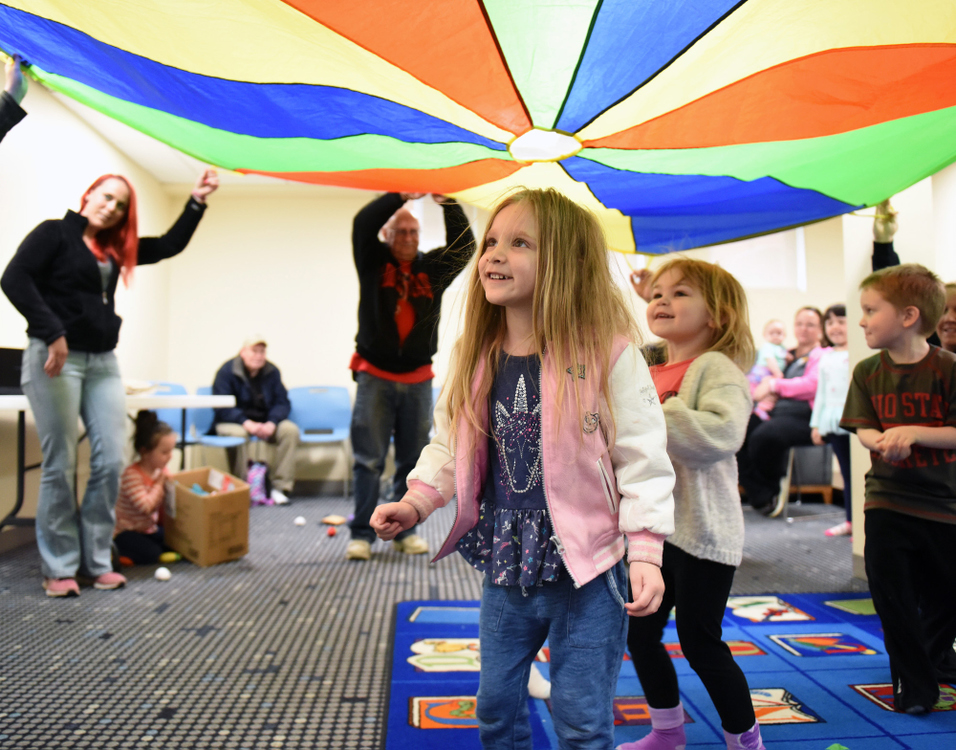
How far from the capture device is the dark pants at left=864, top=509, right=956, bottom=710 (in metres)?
1.52

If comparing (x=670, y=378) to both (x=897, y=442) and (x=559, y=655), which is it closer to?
(x=897, y=442)

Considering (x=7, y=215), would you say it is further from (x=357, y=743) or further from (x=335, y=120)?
(x=357, y=743)

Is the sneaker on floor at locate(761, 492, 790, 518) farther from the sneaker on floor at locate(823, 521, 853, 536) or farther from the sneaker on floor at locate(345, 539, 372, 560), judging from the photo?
the sneaker on floor at locate(345, 539, 372, 560)

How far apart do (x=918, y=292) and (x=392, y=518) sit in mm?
1338

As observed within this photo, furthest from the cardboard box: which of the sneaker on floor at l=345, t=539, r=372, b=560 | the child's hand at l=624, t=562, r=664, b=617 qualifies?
the child's hand at l=624, t=562, r=664, b=617

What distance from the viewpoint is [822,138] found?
160 centimetres

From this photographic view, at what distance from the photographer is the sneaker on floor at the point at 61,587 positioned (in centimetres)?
238

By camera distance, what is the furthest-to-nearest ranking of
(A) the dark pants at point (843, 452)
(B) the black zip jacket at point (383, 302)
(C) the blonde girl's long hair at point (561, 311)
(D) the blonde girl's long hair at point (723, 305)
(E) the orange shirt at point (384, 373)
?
(A) the dark pants at point (843, 452) → (E) the orange shirt at point (384, 373) → (B) the black zip jacket at point (383, 302) → (D) the blonde girl's long hair at point (723, 305) → (C) the blonde girl's long hair at point (561, 311)

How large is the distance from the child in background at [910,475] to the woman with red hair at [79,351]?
81.0 inches

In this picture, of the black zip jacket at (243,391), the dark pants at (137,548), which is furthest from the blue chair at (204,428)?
the dark pants at (137,548)

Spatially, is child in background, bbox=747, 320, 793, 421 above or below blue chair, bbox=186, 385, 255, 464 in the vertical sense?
above

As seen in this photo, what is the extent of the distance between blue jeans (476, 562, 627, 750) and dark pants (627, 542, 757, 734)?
28 centimetres

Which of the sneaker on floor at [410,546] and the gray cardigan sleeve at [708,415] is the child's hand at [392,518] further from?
the sneaker on floor at [410,546]

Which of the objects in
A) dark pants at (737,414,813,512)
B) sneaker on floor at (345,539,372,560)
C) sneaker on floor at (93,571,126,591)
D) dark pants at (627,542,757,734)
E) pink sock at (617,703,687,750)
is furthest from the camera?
dark pants at (737,414,813,512)
